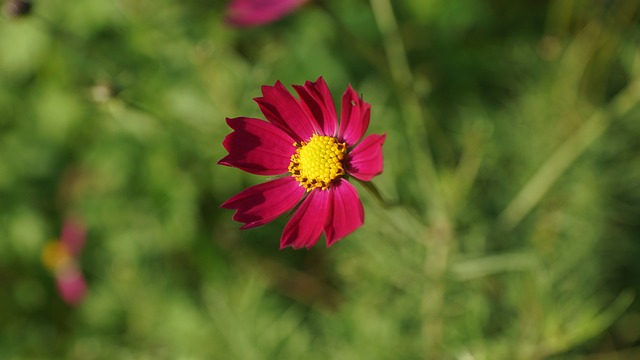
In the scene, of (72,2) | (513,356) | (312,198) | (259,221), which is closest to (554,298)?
(513,356)

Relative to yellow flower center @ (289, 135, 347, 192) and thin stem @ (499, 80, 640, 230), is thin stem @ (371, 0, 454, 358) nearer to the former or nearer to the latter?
thin stem @ (499, 80, 640, 230)

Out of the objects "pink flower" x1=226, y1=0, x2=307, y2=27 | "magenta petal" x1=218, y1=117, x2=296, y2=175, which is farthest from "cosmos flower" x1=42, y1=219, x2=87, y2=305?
"magenta petal" x1=218, y1=117, x2=296, y2=175

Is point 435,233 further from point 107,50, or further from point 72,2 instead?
point 72,2

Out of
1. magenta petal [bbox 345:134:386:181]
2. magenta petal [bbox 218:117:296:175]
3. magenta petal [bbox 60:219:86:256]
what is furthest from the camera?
magenta petal [bbox 60:219:86:256]

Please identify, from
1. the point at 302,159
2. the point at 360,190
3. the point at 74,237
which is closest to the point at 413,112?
the point at 360,190

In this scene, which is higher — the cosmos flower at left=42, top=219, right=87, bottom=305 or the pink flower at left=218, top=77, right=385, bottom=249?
the cosmos flower at left=42, top=219, right=87, bottom=305

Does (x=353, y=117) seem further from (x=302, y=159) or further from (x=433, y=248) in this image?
(x=433, y=248)
